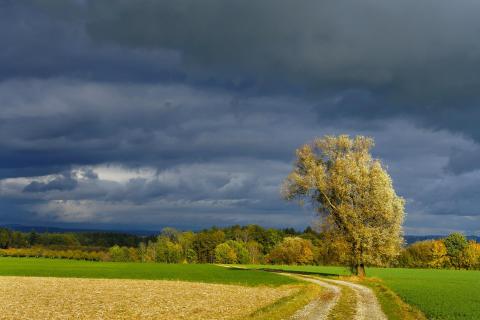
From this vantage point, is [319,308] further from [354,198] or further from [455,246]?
[455,246]

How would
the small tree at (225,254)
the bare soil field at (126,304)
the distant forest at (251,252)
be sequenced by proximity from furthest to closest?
the small tree at (225,254) → the distant forest at (251,252) → the bare soil field at (126,304)

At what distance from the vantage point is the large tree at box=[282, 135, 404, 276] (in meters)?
63.2

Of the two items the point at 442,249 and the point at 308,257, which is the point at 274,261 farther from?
the point at 442,249

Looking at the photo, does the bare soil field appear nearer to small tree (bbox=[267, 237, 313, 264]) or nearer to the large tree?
the large tree

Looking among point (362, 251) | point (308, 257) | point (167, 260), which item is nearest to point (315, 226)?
point (362, 251)

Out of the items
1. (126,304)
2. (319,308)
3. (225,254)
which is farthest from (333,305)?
(225,254)

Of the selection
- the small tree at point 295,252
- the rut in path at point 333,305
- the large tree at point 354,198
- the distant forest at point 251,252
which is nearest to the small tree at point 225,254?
the distant forest at point 251,252

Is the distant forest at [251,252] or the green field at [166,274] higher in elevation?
the distant forest at [251,252]

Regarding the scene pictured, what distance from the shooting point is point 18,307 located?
3425 centimetres

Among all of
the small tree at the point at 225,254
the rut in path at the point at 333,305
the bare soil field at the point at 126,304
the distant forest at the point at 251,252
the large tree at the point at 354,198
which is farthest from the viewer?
the small tree at the point at 225,254

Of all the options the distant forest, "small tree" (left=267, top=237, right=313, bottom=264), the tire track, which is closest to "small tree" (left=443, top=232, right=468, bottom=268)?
the distant forest

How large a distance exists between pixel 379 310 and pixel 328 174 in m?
36.0

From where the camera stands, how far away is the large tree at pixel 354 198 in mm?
63156

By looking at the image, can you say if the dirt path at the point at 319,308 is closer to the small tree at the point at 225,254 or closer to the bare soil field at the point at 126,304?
the bare soil field at the point at 126,304
